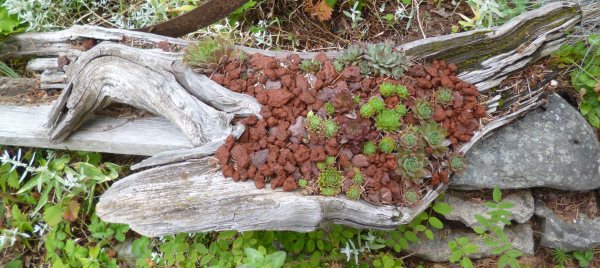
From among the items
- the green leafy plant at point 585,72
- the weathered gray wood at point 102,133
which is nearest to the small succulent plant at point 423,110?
the green leafy plant at point 585,72

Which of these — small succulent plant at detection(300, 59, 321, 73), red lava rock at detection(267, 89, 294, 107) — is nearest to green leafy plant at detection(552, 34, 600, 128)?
small succulent plant at detection(300, 59, 321, 73)

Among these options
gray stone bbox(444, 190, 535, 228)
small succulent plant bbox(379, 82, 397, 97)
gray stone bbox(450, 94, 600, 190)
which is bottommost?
gray stone bbox(444, 190, 535, 228)

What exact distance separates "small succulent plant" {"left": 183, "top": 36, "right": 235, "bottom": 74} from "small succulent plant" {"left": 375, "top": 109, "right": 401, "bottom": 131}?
4.09 ft

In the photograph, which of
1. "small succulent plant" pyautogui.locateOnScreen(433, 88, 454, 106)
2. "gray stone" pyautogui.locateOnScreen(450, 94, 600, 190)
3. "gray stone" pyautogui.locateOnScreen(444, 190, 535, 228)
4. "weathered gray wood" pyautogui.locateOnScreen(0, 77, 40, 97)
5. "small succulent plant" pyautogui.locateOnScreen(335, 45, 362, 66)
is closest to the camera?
"small succulent plant" pyautogui.locateOnScreen(433, 88, 454, 106)

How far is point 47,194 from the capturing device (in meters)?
4.35

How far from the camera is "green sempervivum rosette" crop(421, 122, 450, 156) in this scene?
3115mm

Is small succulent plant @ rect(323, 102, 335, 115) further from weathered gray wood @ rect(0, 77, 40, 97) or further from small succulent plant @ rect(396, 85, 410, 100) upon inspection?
weathered gray wood @ rect(0, 77, 40, 97)

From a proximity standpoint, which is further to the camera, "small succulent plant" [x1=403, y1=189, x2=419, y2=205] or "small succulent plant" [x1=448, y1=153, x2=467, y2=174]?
"small succulent plant" [x1=448, y1=153, x2=467, y2=174]

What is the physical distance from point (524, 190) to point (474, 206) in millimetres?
455

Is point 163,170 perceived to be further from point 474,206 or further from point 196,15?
point 474,206

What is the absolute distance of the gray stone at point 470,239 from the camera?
3.83m

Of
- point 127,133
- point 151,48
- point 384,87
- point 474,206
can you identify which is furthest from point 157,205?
point 474,206

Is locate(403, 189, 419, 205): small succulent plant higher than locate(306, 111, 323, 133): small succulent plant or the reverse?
the reverse

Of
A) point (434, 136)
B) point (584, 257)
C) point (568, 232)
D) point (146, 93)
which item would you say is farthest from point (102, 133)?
point (584, 257)
